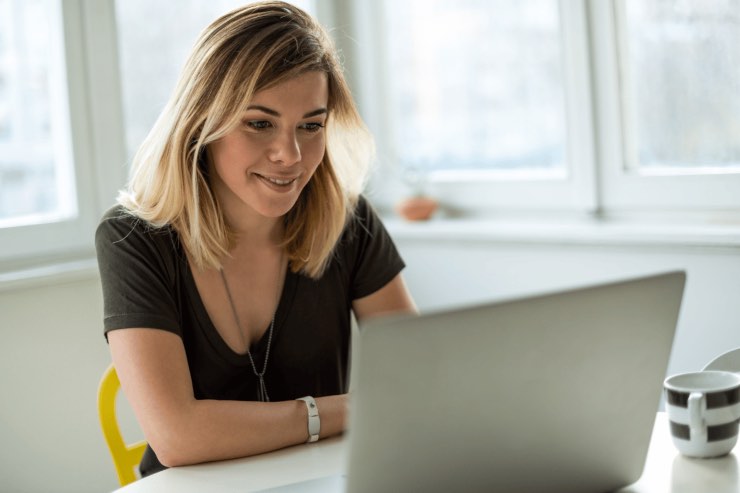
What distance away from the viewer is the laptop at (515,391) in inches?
33.9

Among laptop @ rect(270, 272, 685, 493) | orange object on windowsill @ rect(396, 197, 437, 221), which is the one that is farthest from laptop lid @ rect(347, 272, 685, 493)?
orange object on windowsill @ rect(396, 197, 437, 221)

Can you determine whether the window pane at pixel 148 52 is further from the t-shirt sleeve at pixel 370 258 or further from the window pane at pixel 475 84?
the t-shirt sleeve at pixel 370 258

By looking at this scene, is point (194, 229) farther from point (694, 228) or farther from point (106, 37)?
point (694, 228)

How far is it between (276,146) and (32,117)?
1160 millimetres

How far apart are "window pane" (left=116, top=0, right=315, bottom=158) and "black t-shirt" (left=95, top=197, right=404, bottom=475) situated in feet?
3.48

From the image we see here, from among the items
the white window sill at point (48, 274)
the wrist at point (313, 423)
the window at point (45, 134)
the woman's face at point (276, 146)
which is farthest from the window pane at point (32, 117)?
the wrist at point (313, 423)

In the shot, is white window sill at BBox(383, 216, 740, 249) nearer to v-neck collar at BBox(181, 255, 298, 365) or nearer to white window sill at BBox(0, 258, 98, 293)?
white window sill at BBox(0, 258, 98, 293)

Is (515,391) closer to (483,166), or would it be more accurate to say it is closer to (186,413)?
(186,413)

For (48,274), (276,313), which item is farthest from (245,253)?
(48,274)

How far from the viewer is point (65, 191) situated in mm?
2555

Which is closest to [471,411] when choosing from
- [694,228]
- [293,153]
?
[293,153]

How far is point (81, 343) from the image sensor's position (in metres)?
2.43

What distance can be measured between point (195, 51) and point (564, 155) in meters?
1.40

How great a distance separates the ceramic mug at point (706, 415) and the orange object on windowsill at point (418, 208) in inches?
69.3
